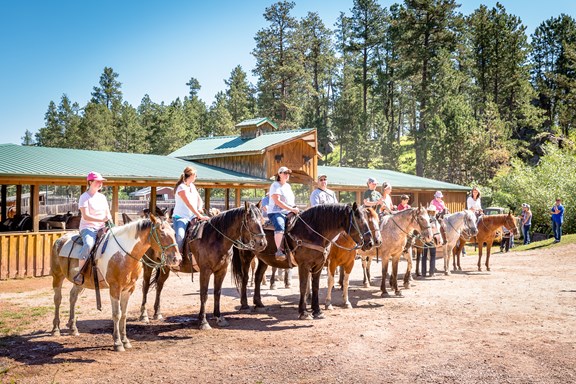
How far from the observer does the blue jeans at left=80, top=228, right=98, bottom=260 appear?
24.0 feet

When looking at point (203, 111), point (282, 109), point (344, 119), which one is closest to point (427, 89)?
point (344, 119)

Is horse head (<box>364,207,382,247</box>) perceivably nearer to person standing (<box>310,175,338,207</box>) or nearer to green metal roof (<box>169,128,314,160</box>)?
person standing (<box>310,175,338,207</box>)

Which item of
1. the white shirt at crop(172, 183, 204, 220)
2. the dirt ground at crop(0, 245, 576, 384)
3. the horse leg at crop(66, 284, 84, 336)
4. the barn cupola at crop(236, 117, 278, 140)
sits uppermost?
the barn cupola at crop(236, 117, 278, 140)

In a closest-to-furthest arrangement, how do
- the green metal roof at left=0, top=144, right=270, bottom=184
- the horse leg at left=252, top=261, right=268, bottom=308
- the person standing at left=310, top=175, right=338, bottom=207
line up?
the horse leg at left=252, top=261, right=268, bottom=308 → the person standing at left=310, top=175, right=338, bottom=207 → the green metal roof at left=0, top=144, right=270, bottom=184

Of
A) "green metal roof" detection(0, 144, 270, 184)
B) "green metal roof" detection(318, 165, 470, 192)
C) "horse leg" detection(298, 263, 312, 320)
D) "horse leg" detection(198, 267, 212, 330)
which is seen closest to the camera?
"horse leg" detection(198, 267, 212, 330)

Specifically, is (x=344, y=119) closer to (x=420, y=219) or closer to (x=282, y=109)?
(x=282, y=109)

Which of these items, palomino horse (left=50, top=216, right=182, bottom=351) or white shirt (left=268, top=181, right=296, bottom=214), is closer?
palomino horse (left=50, top=216, right=182, bottom=351)

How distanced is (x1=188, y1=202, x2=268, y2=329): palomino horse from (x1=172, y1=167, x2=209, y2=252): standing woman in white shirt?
0.81 feet

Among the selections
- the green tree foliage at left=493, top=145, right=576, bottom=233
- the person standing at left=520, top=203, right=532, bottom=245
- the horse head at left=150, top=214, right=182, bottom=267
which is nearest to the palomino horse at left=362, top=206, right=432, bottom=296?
the horse head at left=150, top=214, right=182, bottom=267

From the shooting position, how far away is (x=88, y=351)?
694cm

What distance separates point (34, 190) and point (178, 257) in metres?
11.5

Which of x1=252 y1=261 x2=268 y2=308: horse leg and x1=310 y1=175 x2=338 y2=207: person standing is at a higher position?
x1=310 y1=175 x2=338 y2=207: person standing

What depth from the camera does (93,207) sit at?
7.42 metres

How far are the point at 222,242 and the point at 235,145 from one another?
2010 centimetres
